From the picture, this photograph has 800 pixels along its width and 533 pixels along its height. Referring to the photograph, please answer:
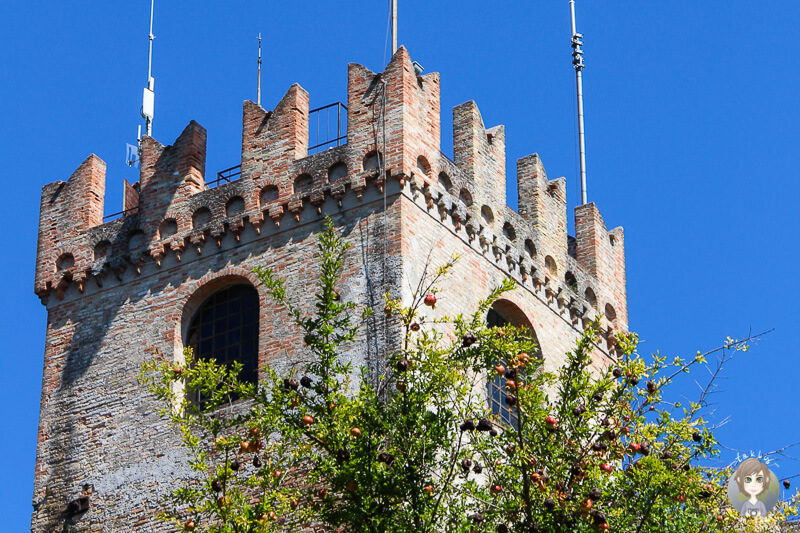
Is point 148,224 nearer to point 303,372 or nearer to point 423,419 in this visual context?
point 303,372

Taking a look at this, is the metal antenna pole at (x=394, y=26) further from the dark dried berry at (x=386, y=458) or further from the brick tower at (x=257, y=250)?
the dark dried berry at (x=386, y=458)

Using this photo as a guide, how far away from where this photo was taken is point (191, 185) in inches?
1091

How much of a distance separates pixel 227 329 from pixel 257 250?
135cm

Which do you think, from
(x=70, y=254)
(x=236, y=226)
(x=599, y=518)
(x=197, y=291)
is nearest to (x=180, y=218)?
(x=236, y=226)

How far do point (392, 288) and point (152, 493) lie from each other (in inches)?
193

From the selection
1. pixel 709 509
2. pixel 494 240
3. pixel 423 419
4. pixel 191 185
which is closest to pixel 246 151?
pixel 191 185

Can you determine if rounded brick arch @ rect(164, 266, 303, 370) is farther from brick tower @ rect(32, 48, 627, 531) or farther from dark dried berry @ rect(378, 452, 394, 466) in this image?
dark dried berry @ rect(378, 452, 394, 466)

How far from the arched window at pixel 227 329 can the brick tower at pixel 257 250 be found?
0.38ft

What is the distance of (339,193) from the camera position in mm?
25766

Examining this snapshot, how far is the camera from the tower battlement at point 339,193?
2600 cm

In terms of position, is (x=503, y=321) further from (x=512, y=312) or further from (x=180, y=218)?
(x=180, y=218)

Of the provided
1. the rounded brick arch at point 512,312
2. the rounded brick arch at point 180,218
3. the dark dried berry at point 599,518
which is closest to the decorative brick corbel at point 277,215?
the rounded brick arch at point 180,218

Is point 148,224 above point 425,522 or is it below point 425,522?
above

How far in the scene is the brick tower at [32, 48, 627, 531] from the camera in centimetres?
2545
